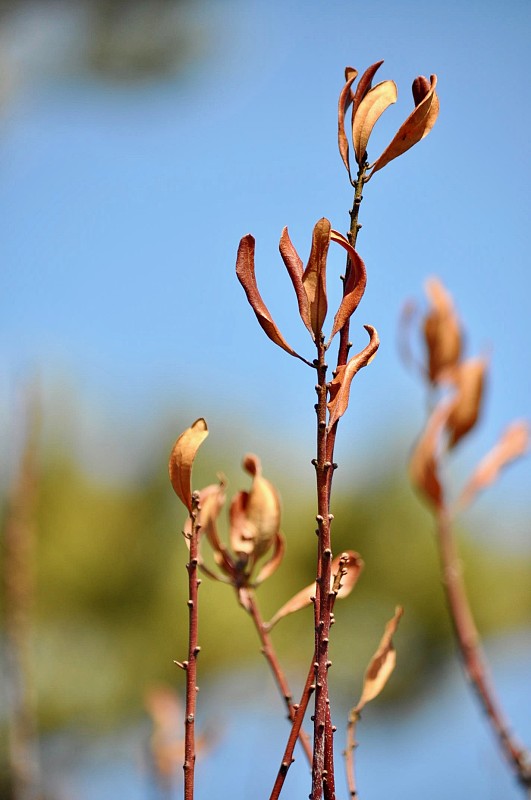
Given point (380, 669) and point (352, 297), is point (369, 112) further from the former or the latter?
point (380, 669)

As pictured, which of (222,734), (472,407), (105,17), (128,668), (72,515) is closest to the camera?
(472,407)

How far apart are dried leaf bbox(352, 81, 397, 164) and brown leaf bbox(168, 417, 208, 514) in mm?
110

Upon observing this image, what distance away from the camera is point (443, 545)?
1.13 ft

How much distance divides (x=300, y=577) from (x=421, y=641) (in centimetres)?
97

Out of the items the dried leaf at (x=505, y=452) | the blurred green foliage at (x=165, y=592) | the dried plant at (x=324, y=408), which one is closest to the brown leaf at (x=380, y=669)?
the dried plant at (x=324, y=408)

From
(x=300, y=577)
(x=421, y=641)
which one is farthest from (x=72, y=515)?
(x=421, y=641)

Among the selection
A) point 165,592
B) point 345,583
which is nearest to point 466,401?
point 345,583

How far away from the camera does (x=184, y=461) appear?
30cm

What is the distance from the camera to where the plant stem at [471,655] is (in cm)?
27

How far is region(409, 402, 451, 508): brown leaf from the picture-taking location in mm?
361

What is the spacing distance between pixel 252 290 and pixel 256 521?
0.37 ft

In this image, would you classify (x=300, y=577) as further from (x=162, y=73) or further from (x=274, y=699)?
(x=274, y=699)

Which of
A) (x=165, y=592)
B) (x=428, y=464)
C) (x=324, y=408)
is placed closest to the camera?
(x=324, y=408)

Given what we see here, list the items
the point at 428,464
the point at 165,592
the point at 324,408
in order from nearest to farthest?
the point at 324,408 → the point at 428,464 → the point at 165,592
